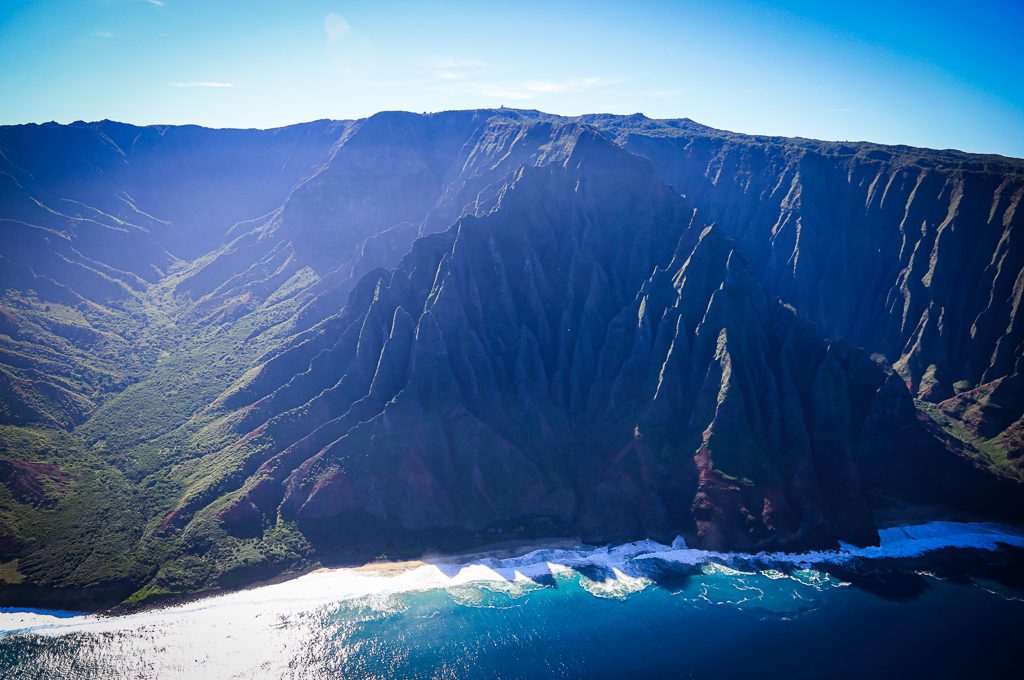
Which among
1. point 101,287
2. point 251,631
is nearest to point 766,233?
point 251,631

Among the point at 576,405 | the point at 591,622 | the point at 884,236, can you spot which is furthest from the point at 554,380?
the point at 884,236

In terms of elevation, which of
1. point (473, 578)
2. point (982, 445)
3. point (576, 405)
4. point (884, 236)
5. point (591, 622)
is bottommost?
point (473, 578)

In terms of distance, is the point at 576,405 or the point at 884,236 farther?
the point at 884,236

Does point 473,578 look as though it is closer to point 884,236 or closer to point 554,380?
point 554,380

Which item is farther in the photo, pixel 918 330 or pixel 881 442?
pixel 918 330

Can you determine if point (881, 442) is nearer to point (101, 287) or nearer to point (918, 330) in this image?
point (918, 330)

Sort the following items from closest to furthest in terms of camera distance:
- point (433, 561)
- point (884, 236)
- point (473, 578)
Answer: point (473, 578), point (433, 561), point (884, 236)

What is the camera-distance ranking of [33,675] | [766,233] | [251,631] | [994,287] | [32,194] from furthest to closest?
[32,194] → [766,233] → [994,287] → [251,631] → [33,675]

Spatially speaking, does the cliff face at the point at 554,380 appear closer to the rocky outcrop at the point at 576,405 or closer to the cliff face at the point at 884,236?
the rocky outcrop at the point at 576,405
